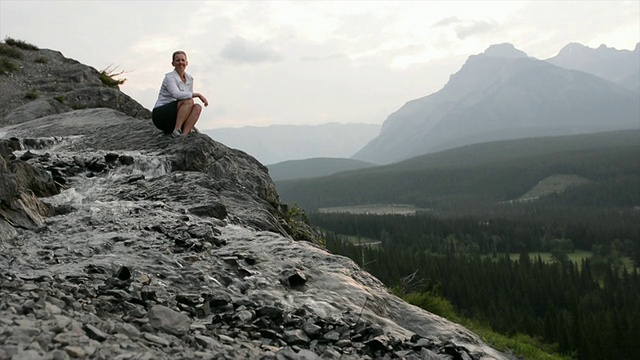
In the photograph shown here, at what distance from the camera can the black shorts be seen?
16625 millimetres

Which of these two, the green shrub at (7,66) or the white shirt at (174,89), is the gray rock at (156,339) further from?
the green shrub at (7,66)

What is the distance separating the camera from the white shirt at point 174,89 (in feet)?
51.6

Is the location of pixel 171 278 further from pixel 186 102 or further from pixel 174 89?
pixel 186 102

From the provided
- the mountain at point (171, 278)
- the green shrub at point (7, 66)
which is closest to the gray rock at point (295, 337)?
the mountain at point (171, 278)

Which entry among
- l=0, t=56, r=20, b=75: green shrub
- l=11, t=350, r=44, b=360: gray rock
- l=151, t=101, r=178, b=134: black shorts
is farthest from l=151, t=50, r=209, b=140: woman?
l=0, t=56, r=20, b=75: green shrub

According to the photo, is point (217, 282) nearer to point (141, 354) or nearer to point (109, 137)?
point (141, 354)

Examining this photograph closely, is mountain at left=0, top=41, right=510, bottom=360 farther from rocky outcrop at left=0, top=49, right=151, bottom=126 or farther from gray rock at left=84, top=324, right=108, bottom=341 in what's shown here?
rocky outcrop at left=0, top=49, right=151, bottom=126

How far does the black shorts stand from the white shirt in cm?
17

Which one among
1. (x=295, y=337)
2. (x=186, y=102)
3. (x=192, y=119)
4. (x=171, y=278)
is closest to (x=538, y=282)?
(x=192, y=119)

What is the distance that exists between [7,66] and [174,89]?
22.2 meters

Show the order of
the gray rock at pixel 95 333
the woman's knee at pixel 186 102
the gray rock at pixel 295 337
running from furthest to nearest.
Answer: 1. the woman's knee at pixel 186 102
2. the gray rock at pixel 295 337
3. the gray rock at pixel 95 333

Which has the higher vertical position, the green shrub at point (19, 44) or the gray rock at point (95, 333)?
the green shrub at point (19, 44)

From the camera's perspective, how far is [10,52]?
3419 centimetres

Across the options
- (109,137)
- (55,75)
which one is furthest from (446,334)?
(55,75)
